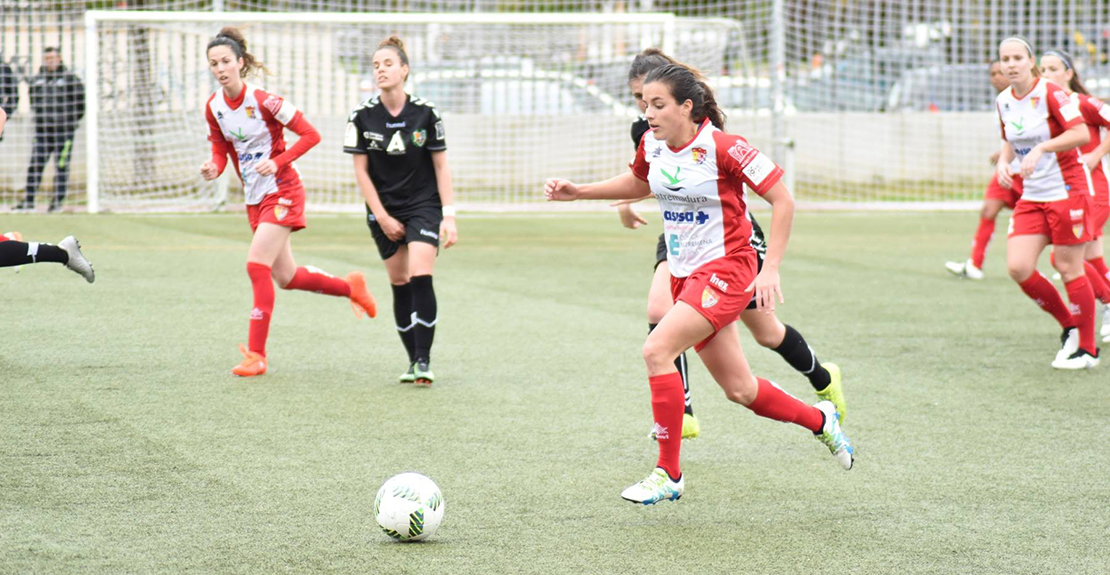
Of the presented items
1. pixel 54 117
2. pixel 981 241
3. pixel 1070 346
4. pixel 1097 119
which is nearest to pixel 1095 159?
pixel 1097 119

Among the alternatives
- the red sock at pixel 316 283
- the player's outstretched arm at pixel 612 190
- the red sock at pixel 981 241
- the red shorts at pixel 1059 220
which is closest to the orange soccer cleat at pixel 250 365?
the red sock at pixel 316 283

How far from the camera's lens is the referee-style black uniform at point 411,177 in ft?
22.0

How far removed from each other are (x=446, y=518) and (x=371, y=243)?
31.0 feet

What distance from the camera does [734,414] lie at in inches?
242

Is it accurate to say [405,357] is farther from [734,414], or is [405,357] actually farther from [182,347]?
[734,414]

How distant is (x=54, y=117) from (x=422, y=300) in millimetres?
11002

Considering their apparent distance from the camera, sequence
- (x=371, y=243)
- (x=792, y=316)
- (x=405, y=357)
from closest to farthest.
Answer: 1. (x=405, y=357)
2. (x=792, y=316)
3. (x=371, y=243)

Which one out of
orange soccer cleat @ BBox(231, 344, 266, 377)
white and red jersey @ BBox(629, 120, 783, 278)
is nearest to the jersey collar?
white and red jersey @ BBox(629, 120, 783, 278)

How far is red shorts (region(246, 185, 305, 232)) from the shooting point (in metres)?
7.09

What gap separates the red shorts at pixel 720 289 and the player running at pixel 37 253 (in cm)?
420

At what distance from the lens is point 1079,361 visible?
285 inches

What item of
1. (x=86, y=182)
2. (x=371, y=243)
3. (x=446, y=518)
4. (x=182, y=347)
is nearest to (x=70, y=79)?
(x=86, y=182)

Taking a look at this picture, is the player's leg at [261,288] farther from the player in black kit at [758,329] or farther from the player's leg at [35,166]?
the player's leg at [35,166]

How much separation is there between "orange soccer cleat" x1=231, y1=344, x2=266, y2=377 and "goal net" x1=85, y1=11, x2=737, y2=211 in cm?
928
